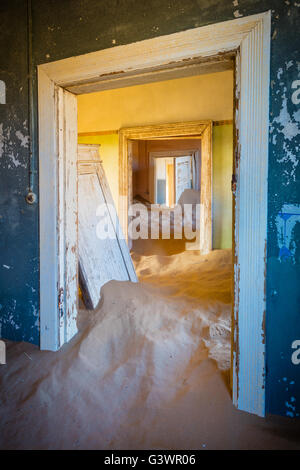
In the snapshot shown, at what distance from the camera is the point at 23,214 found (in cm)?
215

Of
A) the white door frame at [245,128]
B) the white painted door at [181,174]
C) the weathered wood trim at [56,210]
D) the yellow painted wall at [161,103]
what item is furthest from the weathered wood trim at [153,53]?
the white painted door at [181,174]

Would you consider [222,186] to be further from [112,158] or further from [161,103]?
[112,158]

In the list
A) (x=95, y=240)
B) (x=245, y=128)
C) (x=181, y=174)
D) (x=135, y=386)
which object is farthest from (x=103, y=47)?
(x=181, y=174)

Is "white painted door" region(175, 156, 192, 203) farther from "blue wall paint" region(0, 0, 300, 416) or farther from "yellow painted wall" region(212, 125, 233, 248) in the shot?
"blue wall paint" region(0, 0, 300, 416)

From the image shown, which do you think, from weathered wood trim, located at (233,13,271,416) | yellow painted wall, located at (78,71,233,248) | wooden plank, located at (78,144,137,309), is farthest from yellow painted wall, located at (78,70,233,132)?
weathered wood trim, located at (233,13,271,416)

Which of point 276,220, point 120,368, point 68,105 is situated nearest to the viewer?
point 276,220

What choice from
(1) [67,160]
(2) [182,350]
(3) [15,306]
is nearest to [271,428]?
(2) [182,350]

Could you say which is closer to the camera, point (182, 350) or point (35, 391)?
point (35, 391)

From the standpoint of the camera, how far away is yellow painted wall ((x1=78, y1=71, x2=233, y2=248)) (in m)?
4.13

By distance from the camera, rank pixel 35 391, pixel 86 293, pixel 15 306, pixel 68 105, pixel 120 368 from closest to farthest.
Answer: pixel 35 391, pixel 120 368, pixel 68 105, pixel 15 306, pixel 86 293

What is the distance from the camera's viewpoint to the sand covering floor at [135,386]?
4.72 ft

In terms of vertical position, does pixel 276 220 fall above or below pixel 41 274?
above

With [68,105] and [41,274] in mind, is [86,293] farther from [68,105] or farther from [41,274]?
[68,105]

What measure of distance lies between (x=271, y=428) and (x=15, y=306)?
190 centimetres
